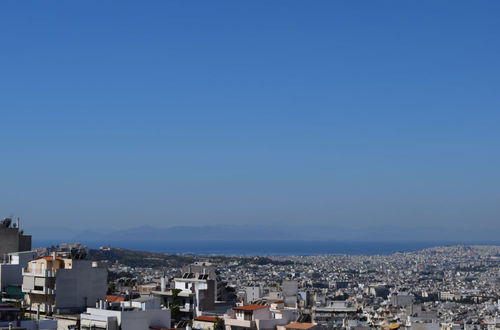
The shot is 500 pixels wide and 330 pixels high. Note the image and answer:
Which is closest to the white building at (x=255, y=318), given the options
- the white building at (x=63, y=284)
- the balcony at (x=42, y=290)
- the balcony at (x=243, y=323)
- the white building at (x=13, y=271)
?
Answer: the balcony at (x=243, y=323)

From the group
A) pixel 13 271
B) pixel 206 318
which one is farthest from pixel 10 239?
pixel 206 318

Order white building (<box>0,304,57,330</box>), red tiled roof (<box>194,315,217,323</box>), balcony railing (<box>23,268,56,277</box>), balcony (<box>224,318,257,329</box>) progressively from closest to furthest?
white building (<box>0,304,57,330</box>) → balcony railing (<box>23,268,56,277</box>) → balcony (<box>224,318,257,329</box>) → red tiled roof (<box>194,315,217,323</box>)

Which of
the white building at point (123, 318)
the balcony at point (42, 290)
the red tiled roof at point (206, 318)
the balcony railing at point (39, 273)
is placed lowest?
the red tiled roof at point (206, 318)

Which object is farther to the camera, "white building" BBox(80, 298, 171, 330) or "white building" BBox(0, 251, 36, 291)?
"white building" BBox(0, 251, 36, 291)

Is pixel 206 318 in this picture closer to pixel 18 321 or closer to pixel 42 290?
pixel 42 290

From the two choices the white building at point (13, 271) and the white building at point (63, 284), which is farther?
the white building at point (13, 271)

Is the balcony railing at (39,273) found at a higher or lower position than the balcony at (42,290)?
higher

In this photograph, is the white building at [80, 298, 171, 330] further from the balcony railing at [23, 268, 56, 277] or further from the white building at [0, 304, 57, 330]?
the balcony railing at [23, 268, 56, 277]

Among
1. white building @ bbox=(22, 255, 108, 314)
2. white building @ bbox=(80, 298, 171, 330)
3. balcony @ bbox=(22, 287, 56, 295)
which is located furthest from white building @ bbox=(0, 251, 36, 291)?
white building @ bbox=(80, 298, 171, 330)

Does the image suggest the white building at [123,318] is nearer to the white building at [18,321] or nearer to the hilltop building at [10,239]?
the white building at [18,321]
